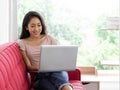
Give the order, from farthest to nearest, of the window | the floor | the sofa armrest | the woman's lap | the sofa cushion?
the window < the floor < the sofa armrest < the sofa cushion < the woman's lap

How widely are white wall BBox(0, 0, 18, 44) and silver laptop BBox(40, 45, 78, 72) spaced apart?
1.04 m

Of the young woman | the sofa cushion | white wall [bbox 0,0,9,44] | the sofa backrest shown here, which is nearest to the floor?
the sofa cushion

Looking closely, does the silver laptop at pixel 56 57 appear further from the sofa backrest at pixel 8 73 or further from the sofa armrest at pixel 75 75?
the sofa armrest at pixel 75 75

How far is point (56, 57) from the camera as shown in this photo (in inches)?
76.0

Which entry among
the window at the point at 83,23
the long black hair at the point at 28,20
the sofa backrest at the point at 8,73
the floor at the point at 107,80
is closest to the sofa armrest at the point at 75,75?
the floor at the point at 107,80

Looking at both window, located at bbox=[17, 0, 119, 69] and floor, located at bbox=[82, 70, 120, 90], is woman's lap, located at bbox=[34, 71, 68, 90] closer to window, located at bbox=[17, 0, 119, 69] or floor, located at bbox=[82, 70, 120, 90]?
floor, located at bbox=[82, 70, 120, 90]

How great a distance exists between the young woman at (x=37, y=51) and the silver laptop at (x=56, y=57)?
0.16 m

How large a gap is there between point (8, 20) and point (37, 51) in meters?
1.04

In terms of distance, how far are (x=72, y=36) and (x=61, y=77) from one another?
1.31 metres

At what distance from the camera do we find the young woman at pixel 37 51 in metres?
2.08

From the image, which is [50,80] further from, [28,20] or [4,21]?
[4,21]

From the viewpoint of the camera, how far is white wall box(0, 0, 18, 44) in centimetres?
286

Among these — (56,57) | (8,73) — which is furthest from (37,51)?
(8,73)

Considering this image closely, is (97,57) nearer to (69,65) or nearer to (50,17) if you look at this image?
(50,17)
